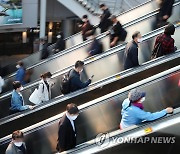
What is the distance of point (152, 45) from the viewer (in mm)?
9164

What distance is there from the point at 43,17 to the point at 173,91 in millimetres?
10211

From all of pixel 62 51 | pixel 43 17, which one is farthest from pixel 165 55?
pixel 43 17

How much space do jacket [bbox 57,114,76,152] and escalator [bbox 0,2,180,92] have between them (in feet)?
17.6

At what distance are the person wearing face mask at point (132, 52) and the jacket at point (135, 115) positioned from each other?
233cm

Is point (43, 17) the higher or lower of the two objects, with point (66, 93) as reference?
higher

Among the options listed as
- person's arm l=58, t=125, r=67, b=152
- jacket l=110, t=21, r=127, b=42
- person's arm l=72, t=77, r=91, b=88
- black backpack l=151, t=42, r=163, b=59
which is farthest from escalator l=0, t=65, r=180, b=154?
jacket l=110, t=21, r=127, b=42

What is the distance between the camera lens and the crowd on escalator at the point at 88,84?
5.75 metres

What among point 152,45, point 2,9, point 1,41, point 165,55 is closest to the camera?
point 165,55

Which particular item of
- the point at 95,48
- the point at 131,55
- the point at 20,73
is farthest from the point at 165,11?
the point at 20,73

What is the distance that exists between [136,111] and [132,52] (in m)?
2.58

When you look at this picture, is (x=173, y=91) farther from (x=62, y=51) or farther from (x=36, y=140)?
(x=62, y=51)

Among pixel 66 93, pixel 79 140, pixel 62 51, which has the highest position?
pixel 62 51

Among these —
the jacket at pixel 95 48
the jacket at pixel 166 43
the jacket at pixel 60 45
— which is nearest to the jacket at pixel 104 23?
the jacket at pixel 95 48

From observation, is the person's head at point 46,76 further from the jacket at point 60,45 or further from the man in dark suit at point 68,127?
the jacket at point 60,45
